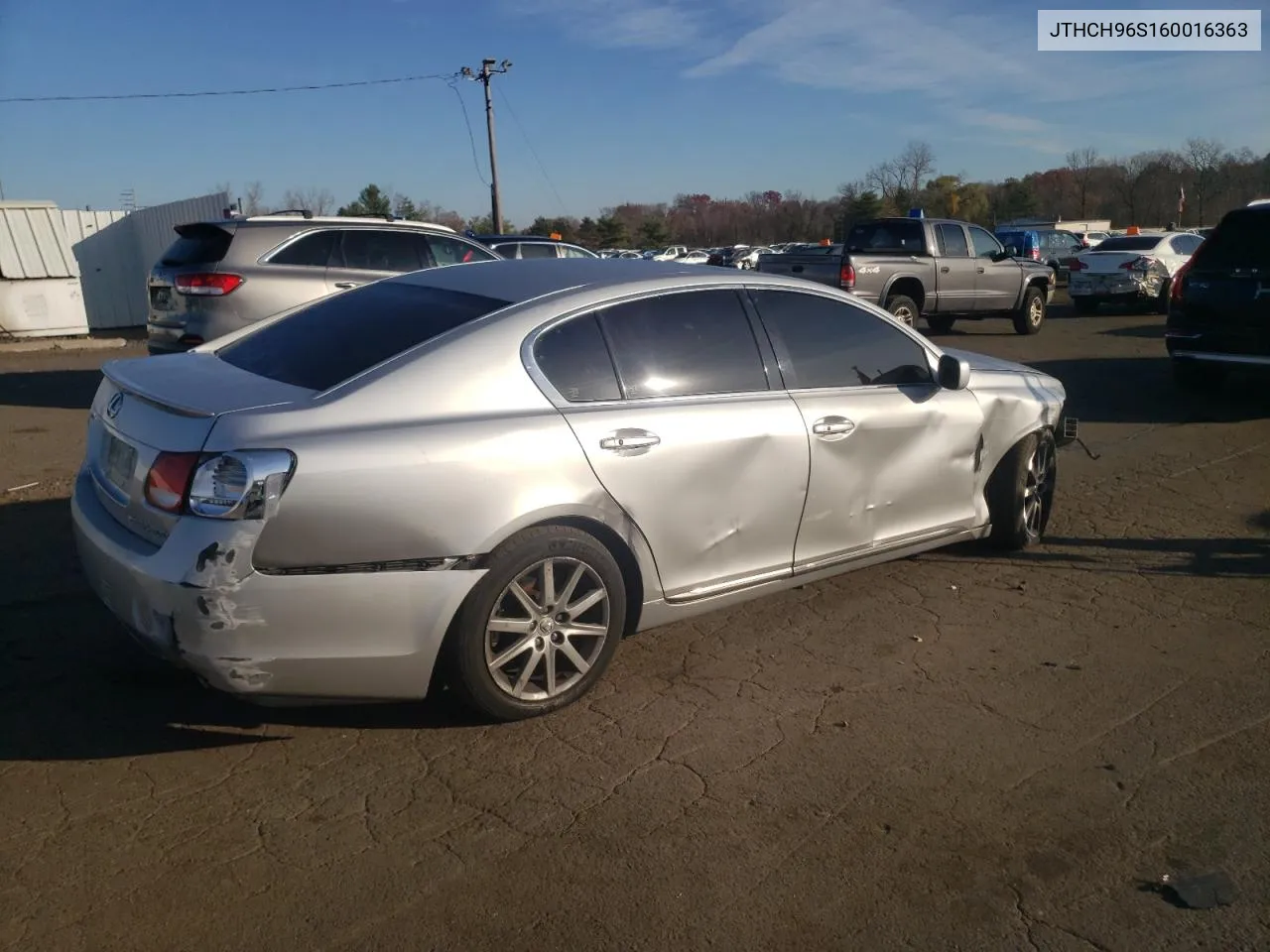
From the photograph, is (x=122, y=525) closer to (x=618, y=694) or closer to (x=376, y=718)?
(x=376, y=718)

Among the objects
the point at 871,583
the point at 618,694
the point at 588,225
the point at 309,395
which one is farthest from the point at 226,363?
the point at 588,225

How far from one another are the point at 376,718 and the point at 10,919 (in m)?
1.36

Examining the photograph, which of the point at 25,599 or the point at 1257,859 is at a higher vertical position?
the point at 25,599

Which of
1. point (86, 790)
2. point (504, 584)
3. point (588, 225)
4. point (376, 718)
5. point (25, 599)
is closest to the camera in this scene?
point (86, 790)

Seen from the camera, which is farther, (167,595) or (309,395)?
(309,395)

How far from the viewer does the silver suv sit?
9.34 metres

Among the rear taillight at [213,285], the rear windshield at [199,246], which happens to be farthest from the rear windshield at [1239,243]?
the rear windshield at [199,246]

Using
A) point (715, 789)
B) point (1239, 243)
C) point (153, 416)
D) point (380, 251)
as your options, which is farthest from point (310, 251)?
point (1239, 243)

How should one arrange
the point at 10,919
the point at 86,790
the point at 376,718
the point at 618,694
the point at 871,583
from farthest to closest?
the point at 871,583, the point at 618,694, the point at 376,718, the point at 86,790, the point at 10,919

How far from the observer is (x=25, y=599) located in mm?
4934

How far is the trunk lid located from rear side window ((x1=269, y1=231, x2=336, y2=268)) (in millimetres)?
5899

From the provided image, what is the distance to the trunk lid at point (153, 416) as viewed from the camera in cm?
341

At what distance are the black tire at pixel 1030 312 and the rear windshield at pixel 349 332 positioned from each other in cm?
1556

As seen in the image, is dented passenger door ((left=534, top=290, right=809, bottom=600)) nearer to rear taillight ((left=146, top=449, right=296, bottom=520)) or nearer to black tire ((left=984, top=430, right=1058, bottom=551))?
rear taillight ((left=146, top=449, right=296, bottom=520))
